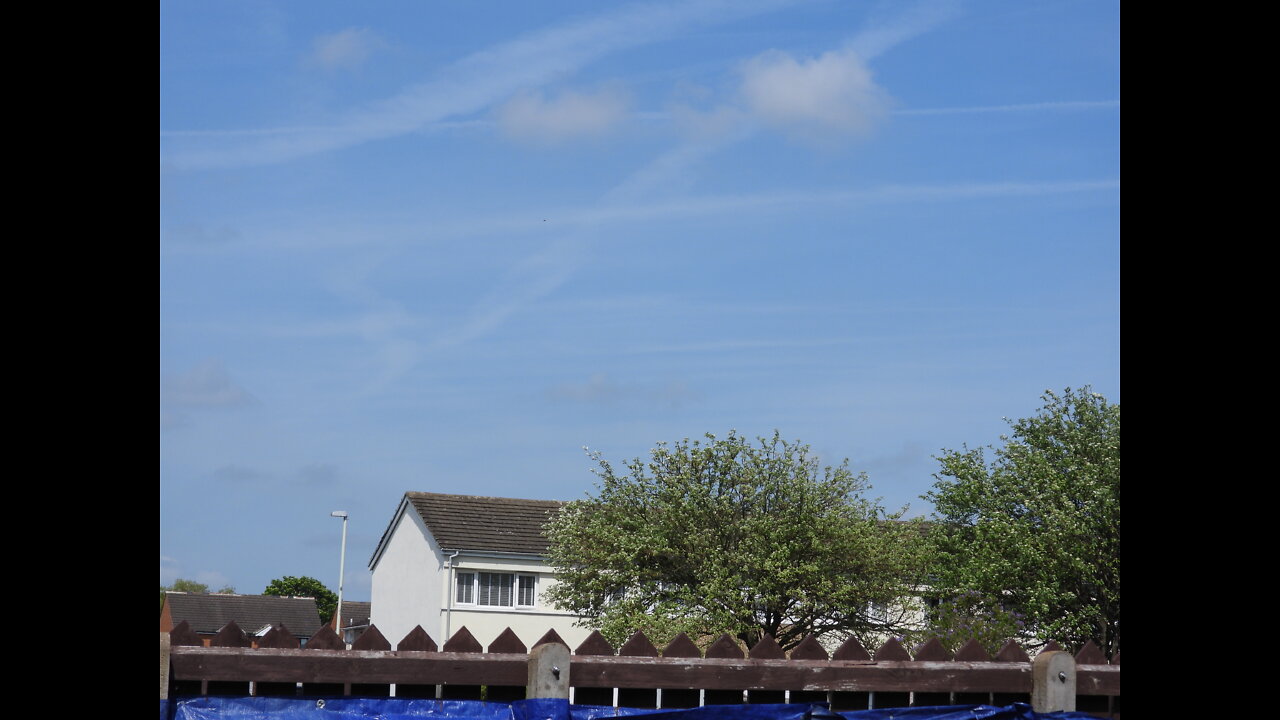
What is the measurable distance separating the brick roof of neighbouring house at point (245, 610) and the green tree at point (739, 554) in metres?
44.9

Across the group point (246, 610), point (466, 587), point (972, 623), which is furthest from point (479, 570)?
point (246, 610)

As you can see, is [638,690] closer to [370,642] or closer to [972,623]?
[370,642]

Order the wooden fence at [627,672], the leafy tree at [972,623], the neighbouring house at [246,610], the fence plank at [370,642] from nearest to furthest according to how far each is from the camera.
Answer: the wooden fence at [627,672] → the fence plank at [370,642] → the leafy tree at [972,623] → the neighbouring house at [246,610]

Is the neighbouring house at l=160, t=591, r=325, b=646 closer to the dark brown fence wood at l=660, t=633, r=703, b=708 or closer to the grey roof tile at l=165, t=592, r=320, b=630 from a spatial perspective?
the grey roof tile at l=165, t=592, r=320, b=630

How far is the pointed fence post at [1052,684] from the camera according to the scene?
7.11 m

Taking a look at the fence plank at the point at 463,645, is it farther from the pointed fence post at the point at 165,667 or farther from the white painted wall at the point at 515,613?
the white painted wall at the point at 515,613

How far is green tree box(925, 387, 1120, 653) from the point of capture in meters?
30.5

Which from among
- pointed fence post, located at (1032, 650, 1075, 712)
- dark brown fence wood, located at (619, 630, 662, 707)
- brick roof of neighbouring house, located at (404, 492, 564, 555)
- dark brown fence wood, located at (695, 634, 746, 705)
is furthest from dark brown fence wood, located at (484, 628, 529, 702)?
brick roof of neighbouring house, located at (404, 492, 564, 555)

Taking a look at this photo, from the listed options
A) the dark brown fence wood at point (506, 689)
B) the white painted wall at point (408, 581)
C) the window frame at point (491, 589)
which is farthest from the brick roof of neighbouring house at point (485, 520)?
the dark brown fence wood at point (506, 689)

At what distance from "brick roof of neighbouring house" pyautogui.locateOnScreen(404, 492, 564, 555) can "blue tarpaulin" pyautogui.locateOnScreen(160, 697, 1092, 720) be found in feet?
120
